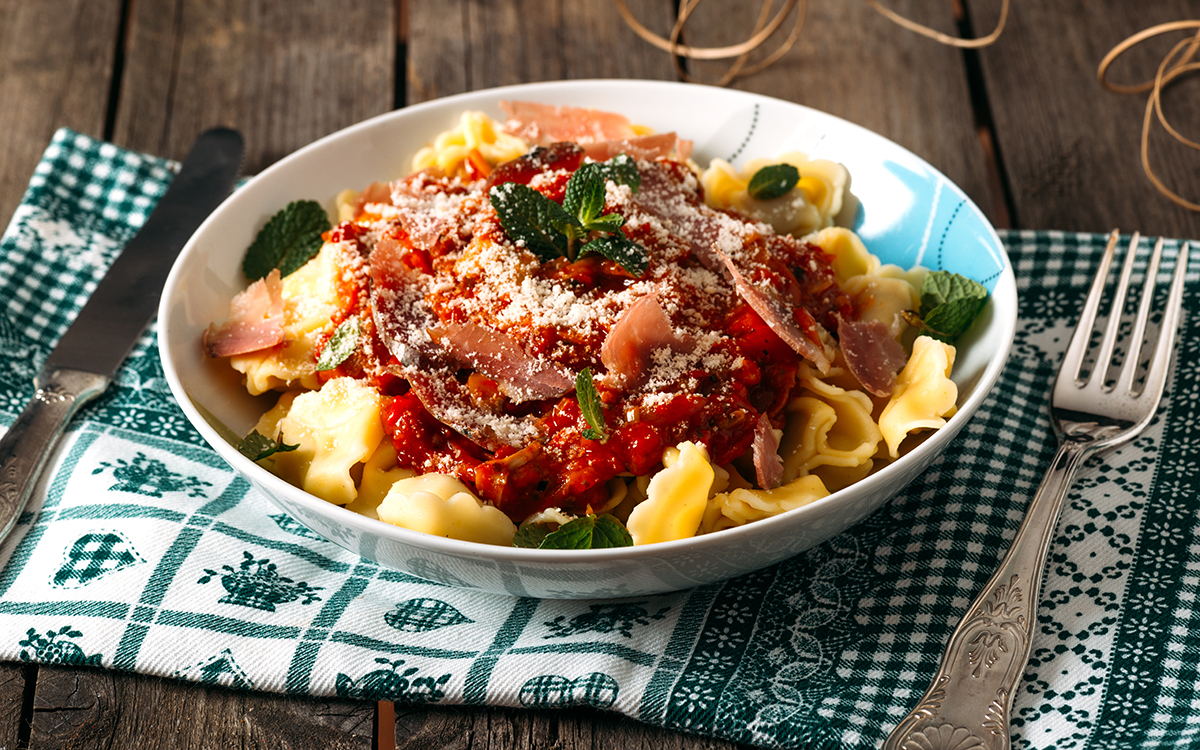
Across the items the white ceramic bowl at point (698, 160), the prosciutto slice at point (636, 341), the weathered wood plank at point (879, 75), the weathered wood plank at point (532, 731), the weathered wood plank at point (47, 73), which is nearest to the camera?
the white ceramic bowl at point (698, 160)

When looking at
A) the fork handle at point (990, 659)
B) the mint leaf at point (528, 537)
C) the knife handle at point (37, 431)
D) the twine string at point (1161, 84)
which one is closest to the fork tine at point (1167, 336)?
the fork handle at point (990, 659)

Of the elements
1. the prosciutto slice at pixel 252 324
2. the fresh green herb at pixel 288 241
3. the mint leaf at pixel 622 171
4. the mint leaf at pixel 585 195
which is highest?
the mint leaf at pixel 585 195

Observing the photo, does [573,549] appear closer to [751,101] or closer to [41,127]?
[751,101]

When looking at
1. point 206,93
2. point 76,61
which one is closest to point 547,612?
point 206,93

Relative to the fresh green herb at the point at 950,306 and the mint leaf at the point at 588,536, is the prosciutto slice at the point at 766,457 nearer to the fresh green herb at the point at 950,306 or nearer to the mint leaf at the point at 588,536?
the mint leaf at the point at 588,536

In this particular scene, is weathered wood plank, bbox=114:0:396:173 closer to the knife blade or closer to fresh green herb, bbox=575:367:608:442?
the knife blade

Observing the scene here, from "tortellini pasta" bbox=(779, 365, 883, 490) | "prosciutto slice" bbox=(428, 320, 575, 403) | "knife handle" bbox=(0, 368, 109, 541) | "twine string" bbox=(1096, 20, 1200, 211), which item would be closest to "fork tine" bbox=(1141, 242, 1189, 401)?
"tortellini pasta" bbox=(779, 365, 883, 490)

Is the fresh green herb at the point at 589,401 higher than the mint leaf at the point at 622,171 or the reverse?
the reverse
